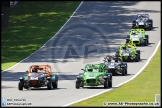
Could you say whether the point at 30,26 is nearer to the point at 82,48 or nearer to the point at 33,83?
the point at 82,48

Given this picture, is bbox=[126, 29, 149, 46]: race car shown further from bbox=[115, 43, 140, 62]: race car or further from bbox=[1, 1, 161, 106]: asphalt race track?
bbox=[115, 43, 140, 62]: race car

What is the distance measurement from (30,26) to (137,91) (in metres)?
42.3

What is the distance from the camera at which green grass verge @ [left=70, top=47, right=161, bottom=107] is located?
31.2 metres

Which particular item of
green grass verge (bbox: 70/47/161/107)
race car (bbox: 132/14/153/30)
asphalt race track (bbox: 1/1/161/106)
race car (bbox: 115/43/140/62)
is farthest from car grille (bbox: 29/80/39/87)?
race car (bbox: 132/14/153/30)

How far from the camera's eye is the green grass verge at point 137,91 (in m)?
31.2

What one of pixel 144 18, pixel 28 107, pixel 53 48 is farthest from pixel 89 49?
pixel 28 107

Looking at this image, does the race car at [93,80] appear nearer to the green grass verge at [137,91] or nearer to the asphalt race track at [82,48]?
the asphalt race track at [82,48]

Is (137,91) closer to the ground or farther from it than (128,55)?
closer to the ground

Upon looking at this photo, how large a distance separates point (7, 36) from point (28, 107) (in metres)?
45.6

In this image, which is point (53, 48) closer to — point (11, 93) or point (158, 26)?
point (158, 26)

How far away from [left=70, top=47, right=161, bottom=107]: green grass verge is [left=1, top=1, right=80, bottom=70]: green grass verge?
14.2 m

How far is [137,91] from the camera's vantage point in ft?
118

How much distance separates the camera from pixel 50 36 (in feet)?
231

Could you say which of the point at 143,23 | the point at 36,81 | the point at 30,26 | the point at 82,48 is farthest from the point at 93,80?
the point at 30,26
